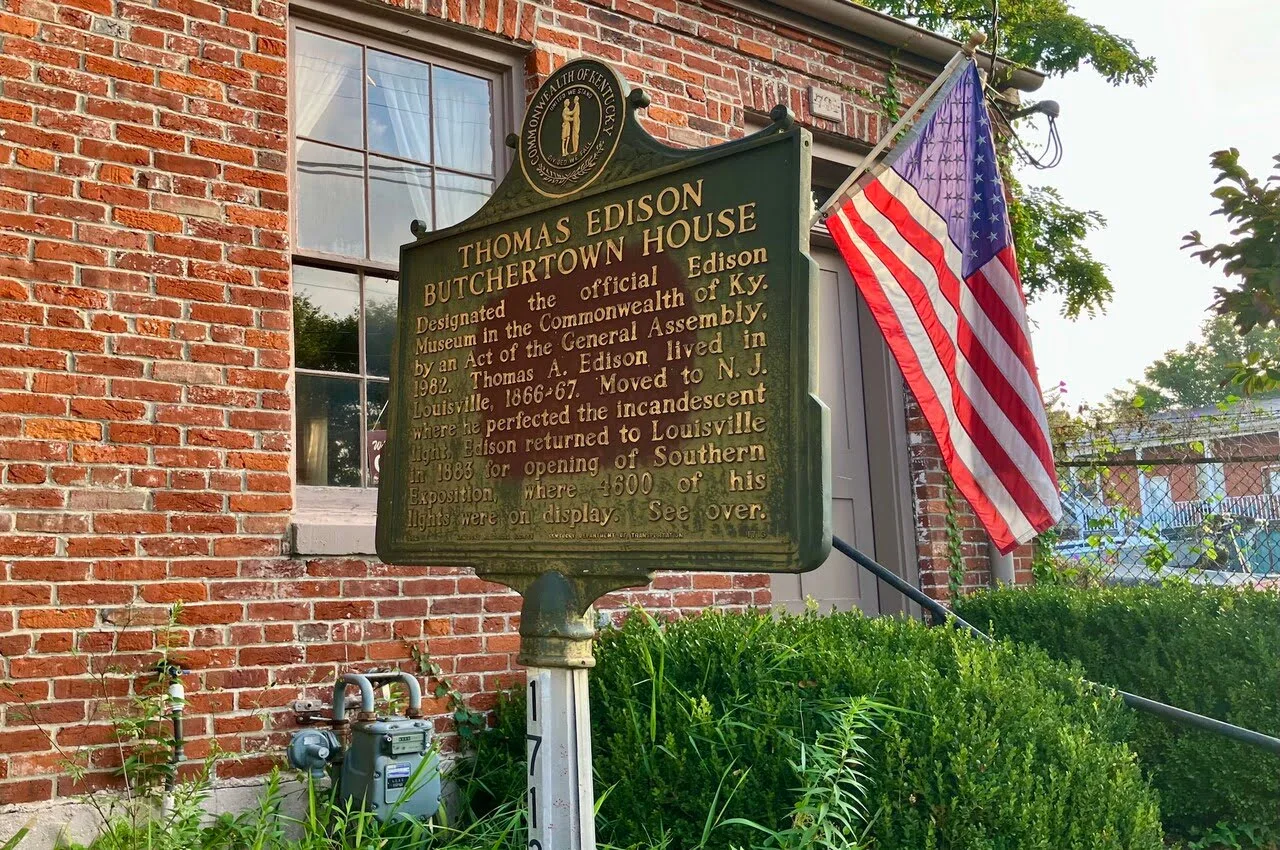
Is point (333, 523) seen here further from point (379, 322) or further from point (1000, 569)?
point (1000, 569)

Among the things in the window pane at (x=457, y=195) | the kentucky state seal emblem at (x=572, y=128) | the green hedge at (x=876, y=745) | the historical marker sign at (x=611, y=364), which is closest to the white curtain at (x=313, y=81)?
the window pane at (x=457, y=195)

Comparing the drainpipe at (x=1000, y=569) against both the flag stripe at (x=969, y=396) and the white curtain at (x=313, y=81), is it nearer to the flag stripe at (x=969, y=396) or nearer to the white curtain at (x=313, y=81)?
the flag stripe at (x=969, y=396)

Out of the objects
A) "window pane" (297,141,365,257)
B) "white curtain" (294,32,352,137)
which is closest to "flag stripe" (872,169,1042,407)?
"window pane" (297,141,365,257)

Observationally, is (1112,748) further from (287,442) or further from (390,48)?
(390,48)

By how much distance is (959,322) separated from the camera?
17.1 ft

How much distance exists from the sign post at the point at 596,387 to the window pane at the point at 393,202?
1.77 m

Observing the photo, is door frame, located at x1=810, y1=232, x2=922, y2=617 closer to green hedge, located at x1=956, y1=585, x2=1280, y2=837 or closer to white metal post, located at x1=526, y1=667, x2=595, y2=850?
green hedge, located at x1=956, y1=585, x2=1280, y2=837

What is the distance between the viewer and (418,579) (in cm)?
452

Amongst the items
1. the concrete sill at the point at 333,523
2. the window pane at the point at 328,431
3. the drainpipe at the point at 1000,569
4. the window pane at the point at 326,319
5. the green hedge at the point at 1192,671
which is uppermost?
the window pane at the point at 326,319

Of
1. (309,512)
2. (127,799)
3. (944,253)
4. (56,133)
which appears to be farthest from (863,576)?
(56,133)

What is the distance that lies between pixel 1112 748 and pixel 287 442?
3117 millimetres

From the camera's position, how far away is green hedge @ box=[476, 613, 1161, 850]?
3303 mm

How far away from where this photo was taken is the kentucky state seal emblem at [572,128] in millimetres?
2707

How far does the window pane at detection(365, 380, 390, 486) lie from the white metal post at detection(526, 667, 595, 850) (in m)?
2.21
